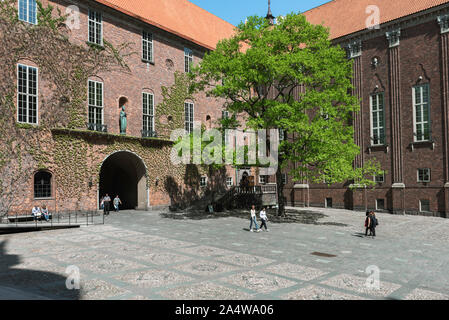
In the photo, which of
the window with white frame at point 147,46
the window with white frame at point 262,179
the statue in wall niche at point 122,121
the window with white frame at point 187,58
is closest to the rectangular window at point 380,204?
the window with white frame at point 262,179

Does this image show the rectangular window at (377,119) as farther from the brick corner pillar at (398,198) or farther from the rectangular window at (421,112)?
the brick corner pillar at (398,198)

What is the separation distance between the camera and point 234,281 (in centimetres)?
891

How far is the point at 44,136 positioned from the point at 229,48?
12.7m

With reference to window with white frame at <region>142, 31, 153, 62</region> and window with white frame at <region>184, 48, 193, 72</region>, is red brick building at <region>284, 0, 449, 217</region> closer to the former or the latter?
window with white frame at <region>184, 48, 193, 72</region>

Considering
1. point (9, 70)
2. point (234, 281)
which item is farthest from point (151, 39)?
point (234, 281)

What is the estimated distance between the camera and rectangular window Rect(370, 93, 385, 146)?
31.0 metres

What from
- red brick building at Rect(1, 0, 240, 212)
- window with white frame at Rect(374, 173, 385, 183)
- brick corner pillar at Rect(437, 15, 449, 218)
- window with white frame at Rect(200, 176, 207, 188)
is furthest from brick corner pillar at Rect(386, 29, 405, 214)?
window with white frame at Rect(200, 176, 207, 188)

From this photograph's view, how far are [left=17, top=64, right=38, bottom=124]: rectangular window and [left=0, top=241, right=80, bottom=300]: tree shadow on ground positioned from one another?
13.5 meters

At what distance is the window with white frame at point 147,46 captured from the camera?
2917cm

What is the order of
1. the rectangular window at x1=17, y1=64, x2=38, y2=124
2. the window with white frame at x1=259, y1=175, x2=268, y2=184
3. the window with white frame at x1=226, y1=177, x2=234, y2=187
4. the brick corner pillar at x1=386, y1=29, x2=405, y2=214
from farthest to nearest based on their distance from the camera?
the window with white frame at x1=259, y1=175, x2=268, y2=184, the window with white frame at x1=226, y1=177, x2=234, y2=187, the brick corner pillar at x1=386, y1=29, x2=405, y2=214, the rectangular window at x1=17, y1=64, x2=38, y2=124

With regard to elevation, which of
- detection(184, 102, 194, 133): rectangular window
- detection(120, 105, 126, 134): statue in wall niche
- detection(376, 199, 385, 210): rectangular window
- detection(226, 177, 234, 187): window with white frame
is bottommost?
detection(376, 199, 385, 210): rectangular window

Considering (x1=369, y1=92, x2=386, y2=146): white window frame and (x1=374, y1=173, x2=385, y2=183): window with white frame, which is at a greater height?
(x1=369, y1=92, x2=386, y2=146): white window frame

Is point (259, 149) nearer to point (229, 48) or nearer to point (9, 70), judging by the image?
point (229, 48)

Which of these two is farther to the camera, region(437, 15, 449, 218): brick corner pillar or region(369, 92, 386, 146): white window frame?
region(369, 92, 386, 146): white window frame
